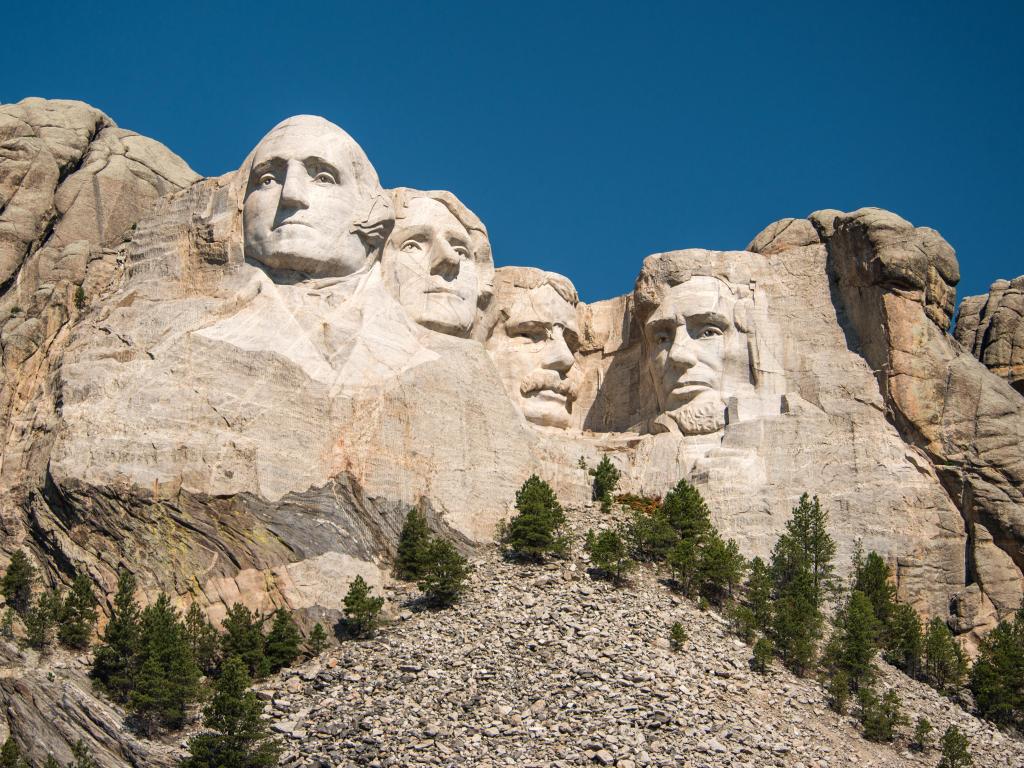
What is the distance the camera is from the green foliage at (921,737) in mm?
31922

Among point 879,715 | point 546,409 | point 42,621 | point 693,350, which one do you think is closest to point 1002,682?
point 879,715

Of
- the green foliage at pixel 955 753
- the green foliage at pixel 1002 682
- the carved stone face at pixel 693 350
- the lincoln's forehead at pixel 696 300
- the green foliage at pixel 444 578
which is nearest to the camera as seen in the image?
the green foliage at pixel 955 753

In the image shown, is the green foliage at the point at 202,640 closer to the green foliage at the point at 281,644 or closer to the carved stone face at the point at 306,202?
the green foliage at the point at 281,644

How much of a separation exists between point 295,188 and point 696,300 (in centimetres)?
769

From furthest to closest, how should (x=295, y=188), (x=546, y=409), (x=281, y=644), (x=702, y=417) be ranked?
(x=546, y=409)
(x=702, y=417)
(x=295, y=188)
(x=281, y=644)

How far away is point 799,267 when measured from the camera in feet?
132

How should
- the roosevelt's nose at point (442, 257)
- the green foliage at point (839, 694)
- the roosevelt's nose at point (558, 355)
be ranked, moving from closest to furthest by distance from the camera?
1. the green foliage at point (839, 694)
2. the roosevelt's nose at point (442, 257)
3. the roosevelt's nose at point (558, 355)

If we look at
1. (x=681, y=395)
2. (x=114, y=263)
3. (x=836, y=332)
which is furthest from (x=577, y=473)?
(x=114, y=263)

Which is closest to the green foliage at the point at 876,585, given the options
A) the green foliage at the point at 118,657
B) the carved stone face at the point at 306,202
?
the carved stone face at the point at 306,202

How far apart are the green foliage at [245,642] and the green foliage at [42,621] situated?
7.66ft

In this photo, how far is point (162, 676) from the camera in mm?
30094

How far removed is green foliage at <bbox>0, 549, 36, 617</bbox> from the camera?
3238cm

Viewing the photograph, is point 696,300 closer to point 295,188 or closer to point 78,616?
point 295,188

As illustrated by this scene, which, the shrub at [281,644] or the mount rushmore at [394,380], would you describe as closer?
the shrub at [281,644]
